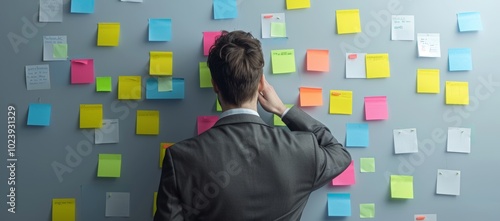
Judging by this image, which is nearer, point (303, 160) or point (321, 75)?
point (303, 160)

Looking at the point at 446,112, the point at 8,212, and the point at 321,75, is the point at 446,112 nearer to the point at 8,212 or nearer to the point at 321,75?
the point at 321,75

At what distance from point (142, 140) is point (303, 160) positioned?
0.68m

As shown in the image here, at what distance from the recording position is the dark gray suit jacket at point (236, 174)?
1.09m

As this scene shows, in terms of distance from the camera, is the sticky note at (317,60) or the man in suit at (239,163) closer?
the man in suit at (239,163)

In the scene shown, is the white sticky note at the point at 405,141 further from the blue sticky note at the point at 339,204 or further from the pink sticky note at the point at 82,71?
the pink sticky note at the point at 82,71

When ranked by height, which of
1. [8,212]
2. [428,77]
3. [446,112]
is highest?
[428,77]

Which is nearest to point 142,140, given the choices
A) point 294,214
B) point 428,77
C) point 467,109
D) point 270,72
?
point 270,72

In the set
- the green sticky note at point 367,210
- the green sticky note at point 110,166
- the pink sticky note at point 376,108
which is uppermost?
the pink sticky note at point 376,108

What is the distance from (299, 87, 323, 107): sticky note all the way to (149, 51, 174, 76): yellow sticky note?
509mm

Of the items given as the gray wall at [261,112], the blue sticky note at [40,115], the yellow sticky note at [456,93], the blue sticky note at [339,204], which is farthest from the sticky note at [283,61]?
the blue sticky note at [40,115]

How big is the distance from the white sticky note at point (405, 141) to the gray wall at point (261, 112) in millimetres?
24

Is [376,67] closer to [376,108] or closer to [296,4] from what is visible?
[376,108]

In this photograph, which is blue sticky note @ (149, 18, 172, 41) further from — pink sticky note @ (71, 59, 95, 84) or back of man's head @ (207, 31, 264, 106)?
back of man's head @ (207, 31, 264, 106)

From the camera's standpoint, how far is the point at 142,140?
1525 millimetres
